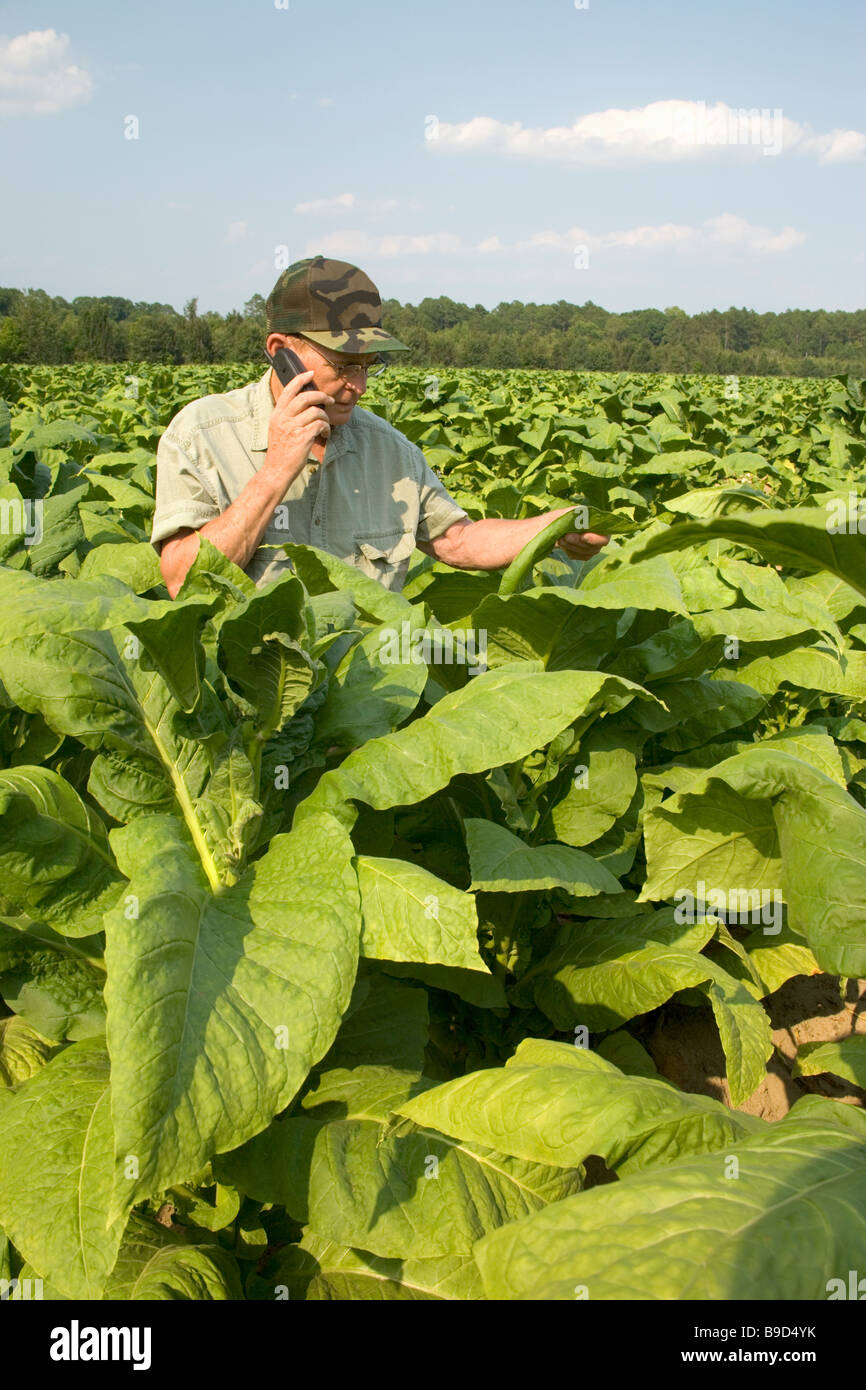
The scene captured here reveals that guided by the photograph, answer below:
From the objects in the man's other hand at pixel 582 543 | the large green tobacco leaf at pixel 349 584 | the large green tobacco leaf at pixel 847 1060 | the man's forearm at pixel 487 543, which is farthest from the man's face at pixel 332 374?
the large green tobacco leaf at pixel 847 1060

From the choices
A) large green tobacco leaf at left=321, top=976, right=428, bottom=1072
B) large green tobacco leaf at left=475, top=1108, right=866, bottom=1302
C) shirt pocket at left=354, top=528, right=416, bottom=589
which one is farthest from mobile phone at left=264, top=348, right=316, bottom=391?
large green tobacco leaf at left=475, top=1108, right=866, bottom=1302

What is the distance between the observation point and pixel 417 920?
4.26 feet

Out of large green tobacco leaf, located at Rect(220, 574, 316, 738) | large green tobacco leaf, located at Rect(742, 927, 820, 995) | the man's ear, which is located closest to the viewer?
large green tobacco leaf, located at Rect(220, 574, 316, 738)

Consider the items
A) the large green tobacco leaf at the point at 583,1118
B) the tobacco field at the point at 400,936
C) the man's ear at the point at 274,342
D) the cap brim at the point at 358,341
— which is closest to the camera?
the tobacco field at the point at 400,936

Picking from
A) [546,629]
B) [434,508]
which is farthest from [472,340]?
[546,629]

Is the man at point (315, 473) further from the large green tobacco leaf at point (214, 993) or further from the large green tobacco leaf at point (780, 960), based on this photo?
the large green tobacco leaf at point (214, 993)

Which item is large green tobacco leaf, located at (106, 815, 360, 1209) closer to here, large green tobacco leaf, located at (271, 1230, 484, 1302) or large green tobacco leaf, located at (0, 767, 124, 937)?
large green tobacco leaf, located at (0, 767, 124, 937)

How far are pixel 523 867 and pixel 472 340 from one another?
179 feet

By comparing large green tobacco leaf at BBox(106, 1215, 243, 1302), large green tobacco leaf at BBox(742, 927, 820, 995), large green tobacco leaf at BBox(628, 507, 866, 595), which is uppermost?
large green tobacco leaf at BBox(628, 507, 866, 595)

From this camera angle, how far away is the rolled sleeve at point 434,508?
3869mm

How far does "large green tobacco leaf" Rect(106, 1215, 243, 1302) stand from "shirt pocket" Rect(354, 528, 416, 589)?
2.48 meters

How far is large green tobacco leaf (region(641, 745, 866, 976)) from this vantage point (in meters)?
1.26
